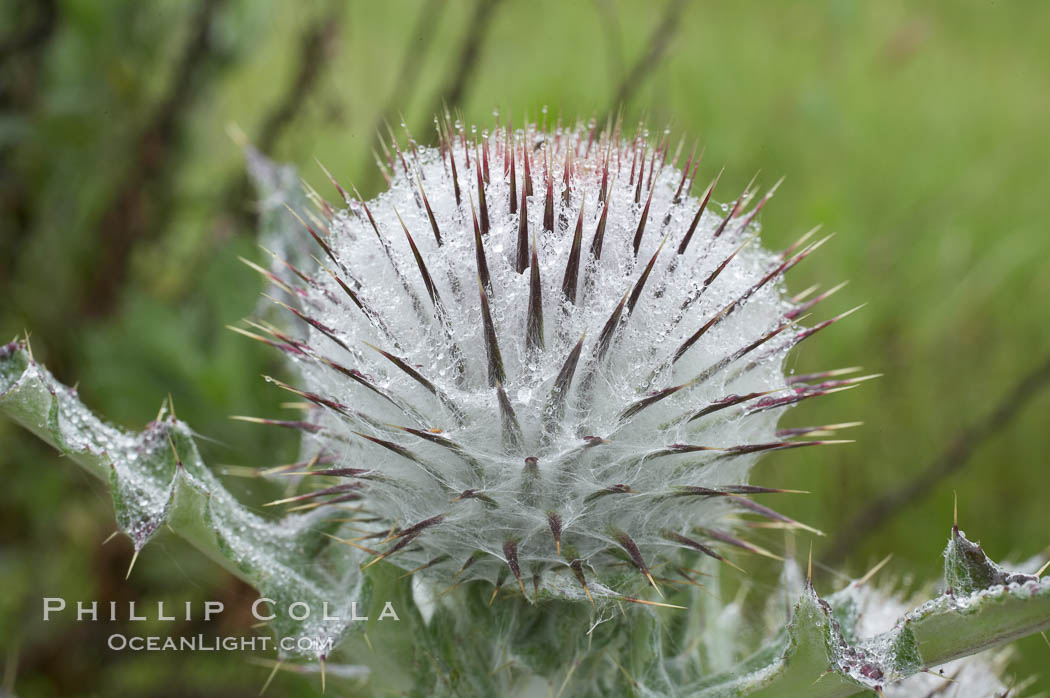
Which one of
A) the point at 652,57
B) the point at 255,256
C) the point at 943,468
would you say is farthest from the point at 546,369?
the point at 943,468

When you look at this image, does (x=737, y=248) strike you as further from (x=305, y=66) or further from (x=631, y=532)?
(x=305, y=66)

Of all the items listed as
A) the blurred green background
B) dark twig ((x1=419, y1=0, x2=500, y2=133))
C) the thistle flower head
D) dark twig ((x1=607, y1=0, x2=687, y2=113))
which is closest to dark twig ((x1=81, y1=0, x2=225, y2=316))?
the blurred green background

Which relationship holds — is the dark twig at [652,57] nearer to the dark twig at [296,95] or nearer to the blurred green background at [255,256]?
the blurred green background at [255,256]

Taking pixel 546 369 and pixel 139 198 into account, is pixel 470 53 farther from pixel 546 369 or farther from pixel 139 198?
pixel 546 369

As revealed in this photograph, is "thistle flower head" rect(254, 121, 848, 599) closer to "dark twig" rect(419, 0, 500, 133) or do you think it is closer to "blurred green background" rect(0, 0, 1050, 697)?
"blurred green background" rect(0, 0, 1050, 697)

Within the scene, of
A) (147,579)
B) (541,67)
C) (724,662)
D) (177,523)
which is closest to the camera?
(177,523)

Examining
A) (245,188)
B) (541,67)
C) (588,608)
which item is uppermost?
(541,67)

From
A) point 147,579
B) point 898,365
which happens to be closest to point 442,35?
point 898,365
